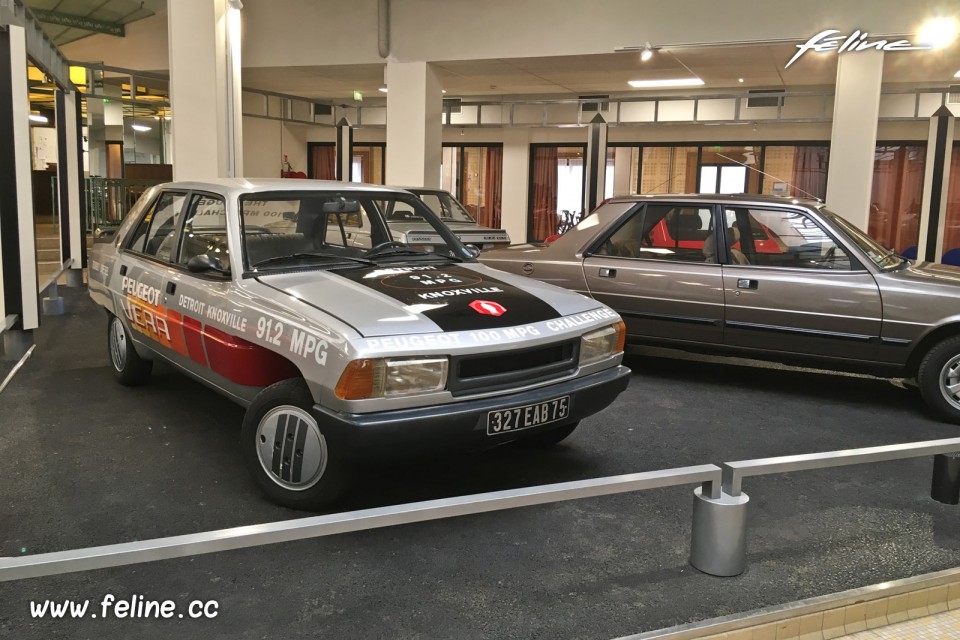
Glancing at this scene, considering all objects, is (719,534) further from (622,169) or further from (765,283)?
(622,169)

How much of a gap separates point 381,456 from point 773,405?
348cm

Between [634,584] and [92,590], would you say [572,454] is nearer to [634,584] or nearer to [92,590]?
[634,584]

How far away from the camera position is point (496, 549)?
3.15 meters

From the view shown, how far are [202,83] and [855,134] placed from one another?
8.35 m

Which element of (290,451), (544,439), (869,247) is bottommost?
(544,439)

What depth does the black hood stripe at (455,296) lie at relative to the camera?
3314 millimetres

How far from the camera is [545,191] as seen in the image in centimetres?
1759

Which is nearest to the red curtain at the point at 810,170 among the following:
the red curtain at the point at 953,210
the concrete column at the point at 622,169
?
the red curtain at the point at 953,210

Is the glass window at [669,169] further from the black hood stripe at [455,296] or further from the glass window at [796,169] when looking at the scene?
the black hood stripe at [455,296]

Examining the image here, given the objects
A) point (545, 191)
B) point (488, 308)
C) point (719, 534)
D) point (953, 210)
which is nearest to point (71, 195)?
point (488, 308)

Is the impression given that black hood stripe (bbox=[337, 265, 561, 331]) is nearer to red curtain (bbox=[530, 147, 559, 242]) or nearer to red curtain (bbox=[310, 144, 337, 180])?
red curtain (bbox=[530, 147, 559, 242])

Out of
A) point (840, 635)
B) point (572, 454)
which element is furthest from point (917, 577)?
point (572, 454)

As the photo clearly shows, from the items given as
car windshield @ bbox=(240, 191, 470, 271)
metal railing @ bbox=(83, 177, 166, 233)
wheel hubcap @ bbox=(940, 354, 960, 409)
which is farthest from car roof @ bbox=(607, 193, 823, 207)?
metal railing @ bbox=(83, 177, 166, 233)

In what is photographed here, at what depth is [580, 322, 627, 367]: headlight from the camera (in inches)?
142
